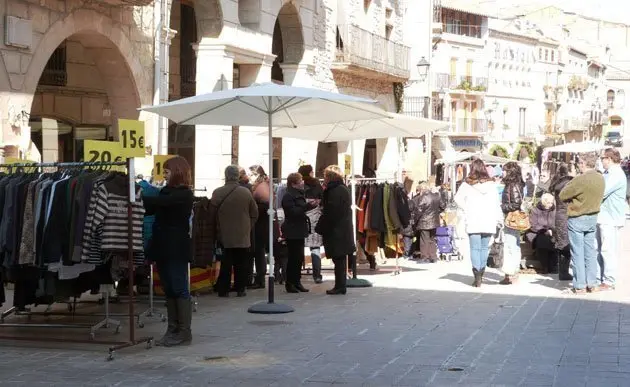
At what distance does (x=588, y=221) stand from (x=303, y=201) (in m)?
3.75

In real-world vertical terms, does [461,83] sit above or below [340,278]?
above

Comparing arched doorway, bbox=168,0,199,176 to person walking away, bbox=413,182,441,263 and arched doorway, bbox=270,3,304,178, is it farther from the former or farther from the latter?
person walking away, bbox=413,182,441,263

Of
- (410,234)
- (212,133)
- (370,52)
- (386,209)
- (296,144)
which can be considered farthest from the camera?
(370,52)

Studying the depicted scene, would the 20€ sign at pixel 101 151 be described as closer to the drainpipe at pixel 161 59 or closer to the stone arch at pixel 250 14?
the drainpipe at pixel 161 59

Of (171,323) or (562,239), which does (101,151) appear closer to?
(171,323)

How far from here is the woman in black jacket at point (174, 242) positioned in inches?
400

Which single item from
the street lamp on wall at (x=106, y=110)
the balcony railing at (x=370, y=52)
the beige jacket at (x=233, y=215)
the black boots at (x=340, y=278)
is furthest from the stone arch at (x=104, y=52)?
the balcony railing at (x=370, y=52)

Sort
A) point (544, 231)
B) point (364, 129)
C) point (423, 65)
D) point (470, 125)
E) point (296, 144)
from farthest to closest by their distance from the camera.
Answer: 1. point (470, 125)
2. point (423, 65)
3. point (296, 144)
4. point (544, 231)
5. point (364, 129)

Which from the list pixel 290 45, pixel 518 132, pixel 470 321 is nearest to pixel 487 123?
pixel 518 132

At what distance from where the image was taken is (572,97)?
97.9 metres

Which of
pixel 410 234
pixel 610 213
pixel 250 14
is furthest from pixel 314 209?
pixel 250 14

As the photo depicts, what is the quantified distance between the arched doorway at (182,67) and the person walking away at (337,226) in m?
10.00

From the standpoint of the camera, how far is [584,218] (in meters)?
14.4

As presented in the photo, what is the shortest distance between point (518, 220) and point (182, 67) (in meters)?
10.7
